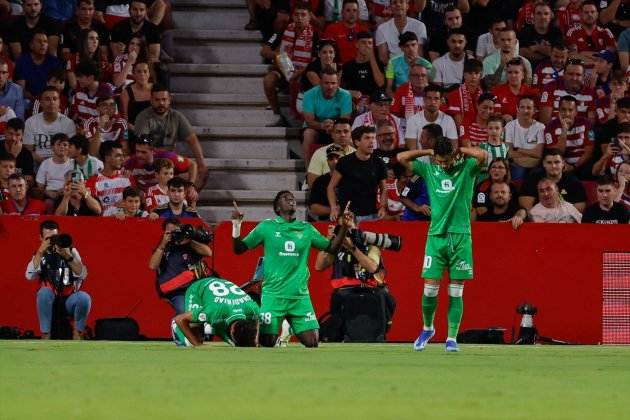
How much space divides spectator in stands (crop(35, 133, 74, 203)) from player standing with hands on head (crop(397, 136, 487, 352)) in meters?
6.27

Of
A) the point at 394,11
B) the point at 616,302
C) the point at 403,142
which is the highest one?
the point at 394,11

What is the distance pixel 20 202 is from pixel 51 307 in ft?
5.65

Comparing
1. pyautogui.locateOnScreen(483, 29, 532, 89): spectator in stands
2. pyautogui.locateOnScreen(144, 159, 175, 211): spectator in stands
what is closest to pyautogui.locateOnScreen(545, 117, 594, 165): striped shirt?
pyautogui.locateOnScreen(483, 29, 532, 89): spectator in stands

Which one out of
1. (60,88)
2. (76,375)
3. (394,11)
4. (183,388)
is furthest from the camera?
(394,11)

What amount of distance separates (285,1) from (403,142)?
12.3 feet

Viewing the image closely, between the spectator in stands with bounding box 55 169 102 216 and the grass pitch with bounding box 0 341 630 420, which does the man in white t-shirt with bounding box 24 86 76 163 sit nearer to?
the spectator in stands with bounding box 55 169 102 216

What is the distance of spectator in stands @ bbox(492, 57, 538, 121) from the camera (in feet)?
69.7

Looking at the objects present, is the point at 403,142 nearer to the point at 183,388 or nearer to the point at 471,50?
the point at 471,50

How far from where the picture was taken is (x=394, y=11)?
873 inches

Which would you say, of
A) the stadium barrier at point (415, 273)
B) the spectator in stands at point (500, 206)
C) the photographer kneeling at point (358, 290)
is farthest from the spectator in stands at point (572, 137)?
the photographer kneeling at point (358, 290)

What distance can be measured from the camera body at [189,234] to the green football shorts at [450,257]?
3.31m

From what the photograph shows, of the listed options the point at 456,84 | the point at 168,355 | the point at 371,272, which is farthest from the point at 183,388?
the point at 456,84

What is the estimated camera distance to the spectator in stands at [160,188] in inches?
758

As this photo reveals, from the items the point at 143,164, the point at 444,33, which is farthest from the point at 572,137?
the point at 143,164
